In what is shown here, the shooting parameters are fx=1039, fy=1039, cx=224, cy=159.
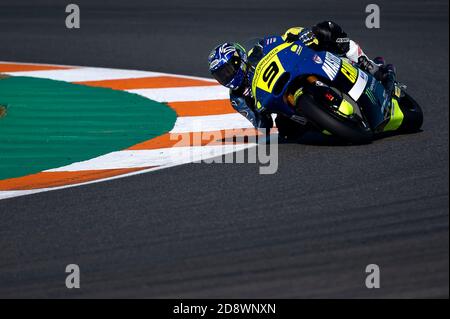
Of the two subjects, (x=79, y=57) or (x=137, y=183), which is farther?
(x=79, y=57)

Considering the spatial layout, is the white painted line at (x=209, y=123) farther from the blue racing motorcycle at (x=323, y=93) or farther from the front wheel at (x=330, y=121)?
the front wheel at (x=330, y=121)

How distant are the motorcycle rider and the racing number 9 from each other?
1.06 ft

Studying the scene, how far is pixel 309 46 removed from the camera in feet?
26.8

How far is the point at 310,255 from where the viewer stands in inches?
221

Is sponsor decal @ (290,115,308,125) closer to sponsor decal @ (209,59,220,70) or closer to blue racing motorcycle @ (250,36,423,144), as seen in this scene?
blue racing motorcycle @ (250,36,423,144)

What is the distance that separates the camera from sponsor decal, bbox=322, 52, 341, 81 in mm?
7953

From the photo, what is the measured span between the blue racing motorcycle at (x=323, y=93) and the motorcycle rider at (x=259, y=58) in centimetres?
12

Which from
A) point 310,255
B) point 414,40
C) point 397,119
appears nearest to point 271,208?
point 310,255

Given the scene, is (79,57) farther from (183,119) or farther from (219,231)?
(219,231)

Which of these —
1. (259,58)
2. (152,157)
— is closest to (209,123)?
(152,157)

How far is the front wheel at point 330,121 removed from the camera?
25.2 ft

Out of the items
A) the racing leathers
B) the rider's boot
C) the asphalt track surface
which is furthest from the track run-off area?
the rider's boot

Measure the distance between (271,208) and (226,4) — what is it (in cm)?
1003
